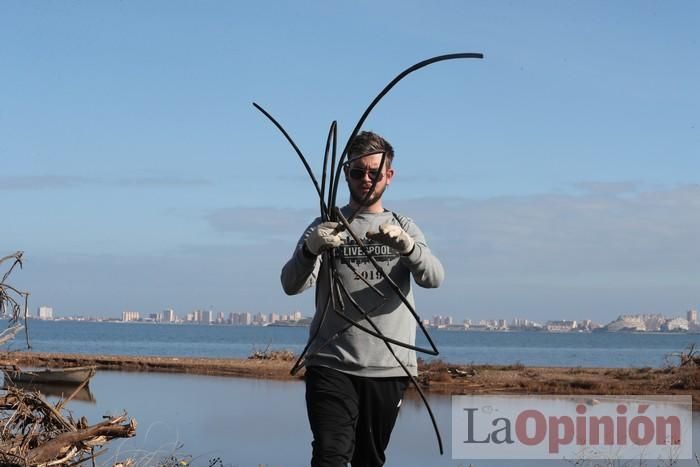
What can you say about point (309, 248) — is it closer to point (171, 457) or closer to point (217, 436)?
point (171, 457)

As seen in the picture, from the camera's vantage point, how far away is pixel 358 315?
373 centimetres

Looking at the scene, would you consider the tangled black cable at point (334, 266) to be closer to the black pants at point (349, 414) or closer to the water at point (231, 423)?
the black pants at point (349, 414)

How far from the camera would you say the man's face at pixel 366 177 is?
368 cm

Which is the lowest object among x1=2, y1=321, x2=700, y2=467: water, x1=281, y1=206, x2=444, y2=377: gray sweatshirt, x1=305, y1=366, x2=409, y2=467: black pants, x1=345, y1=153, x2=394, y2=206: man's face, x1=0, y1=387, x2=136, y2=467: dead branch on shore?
Answer: x1=2, y1=321, x2=700, y2=467: water

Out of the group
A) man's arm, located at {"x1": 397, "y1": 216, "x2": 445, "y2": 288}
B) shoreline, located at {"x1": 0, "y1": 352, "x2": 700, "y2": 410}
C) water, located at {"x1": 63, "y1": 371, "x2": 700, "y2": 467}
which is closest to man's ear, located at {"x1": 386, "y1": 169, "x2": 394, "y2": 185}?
man's arm, located at {"x1": 397, "y1": 216, "x2": 445, "y2": 288}

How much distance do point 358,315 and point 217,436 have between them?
6623 mm

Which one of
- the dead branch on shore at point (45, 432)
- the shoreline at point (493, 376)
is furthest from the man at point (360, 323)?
the shoreline at point (493, 376)

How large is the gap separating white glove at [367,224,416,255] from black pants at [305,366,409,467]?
0.55 meters

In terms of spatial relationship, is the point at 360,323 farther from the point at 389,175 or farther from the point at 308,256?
the point at 389,175

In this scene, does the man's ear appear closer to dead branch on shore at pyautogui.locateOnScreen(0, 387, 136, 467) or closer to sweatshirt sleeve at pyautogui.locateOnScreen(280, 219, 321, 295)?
sweatshirt sleeve at pyautogui.locateOnScreen(280, 219, 321, 295)

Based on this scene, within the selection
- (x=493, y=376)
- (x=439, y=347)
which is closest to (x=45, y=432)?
(x=493, y=376)

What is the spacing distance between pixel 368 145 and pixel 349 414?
987 mm

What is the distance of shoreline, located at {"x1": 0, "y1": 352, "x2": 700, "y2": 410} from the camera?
16078mm

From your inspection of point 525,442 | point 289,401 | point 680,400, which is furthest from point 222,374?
point 525,442
